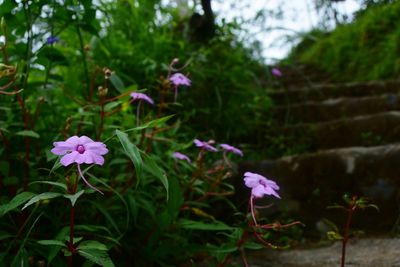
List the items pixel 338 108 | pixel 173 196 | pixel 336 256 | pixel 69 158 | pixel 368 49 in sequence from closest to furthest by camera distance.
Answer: pixel 69 158
pixel 173 196
pixel 336 256
pixel 338 108
pixel 368 49

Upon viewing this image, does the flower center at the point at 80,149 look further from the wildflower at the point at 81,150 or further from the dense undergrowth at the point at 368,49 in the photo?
the dense undergrowth at the point at 368,49

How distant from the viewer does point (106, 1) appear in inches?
87.7

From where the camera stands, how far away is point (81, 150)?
0.74 meters

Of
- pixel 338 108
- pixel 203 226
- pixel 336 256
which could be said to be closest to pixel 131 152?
pixel 203 226

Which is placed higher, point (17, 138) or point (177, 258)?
point (17, 138)

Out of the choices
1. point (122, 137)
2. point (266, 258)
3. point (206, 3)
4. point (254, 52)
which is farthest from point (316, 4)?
point (122, 137)

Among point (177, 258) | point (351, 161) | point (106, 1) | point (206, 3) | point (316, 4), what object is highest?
point (316, 4)

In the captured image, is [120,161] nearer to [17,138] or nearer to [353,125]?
[17,138]

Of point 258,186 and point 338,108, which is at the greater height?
point 338,108

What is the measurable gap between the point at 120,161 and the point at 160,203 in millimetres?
205

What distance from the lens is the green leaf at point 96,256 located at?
0.81 metres

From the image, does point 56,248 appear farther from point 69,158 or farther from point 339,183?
point 339,183

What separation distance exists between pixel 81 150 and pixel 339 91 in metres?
2.87

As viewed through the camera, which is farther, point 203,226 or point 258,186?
point 203,226
